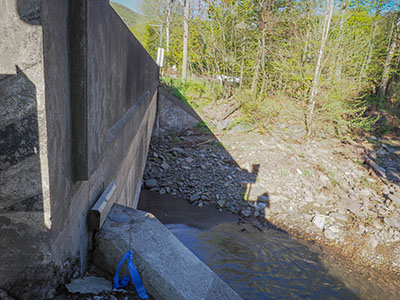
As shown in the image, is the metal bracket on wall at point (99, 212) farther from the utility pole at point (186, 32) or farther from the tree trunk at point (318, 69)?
the utility pole at point (186, 32)

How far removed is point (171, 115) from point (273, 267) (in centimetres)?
825

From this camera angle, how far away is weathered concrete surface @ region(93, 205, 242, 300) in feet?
5.26

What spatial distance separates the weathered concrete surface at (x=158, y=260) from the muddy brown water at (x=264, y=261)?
391 cm

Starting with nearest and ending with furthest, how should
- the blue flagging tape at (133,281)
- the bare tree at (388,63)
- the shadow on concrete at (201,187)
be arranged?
the blue flagging tape at (133,281) → the shadow on concrete at (201,187) → the bare tree at (388,63)

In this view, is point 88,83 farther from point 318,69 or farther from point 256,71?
point 256,71

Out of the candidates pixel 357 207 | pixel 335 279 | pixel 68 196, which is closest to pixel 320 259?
pixel 335 279

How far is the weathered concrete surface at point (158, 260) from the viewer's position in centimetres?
160

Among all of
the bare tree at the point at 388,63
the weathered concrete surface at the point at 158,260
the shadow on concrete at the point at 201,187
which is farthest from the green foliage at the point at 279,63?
the weathered concrete surface at the point at 158,260

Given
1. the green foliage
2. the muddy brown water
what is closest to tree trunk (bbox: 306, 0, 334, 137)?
the green foliage

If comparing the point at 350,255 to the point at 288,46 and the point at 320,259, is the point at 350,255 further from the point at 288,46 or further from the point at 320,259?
the point at 288,46

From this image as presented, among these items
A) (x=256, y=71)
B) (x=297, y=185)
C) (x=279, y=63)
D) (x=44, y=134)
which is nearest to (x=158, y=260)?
(x=44, y=134)

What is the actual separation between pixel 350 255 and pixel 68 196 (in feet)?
23.3

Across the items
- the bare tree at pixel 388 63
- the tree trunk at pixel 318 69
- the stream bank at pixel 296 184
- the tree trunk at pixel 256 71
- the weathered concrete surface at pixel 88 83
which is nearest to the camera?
the weathered concrete surface at pixel 88 83

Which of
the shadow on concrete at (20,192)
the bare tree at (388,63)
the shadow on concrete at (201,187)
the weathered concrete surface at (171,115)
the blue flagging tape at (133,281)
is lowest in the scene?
the shadow on concrete at (201,187)
